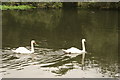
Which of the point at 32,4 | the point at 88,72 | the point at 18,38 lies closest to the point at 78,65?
the point at 88,72

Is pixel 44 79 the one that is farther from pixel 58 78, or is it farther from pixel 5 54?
pixel 5 54

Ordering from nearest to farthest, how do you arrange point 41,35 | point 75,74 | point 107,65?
1. point 75,74
2. point 107,65
3. point 41,35

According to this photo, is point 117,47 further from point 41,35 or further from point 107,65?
point 41,35

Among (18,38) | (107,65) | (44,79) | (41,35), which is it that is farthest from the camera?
(41,35)

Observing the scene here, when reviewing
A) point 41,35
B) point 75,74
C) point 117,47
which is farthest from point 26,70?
point 41,35

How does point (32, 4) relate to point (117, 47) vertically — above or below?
above

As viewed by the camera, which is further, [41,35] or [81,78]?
[41,35]

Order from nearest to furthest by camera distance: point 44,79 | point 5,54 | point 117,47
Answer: point 44,79
point 5,54
point 117,47

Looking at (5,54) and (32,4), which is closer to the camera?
(5,54)

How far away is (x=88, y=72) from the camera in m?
15.0

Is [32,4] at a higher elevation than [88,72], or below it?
higher

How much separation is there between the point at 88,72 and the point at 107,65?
1.71 metres

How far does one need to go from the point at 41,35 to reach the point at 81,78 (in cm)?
1230

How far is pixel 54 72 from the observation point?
1488 cm
